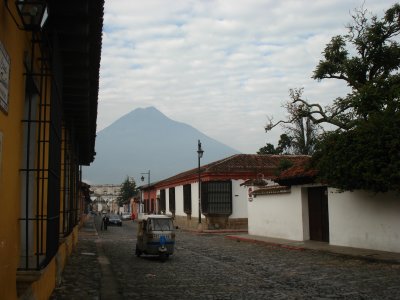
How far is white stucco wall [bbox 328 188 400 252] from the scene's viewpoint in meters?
16.4

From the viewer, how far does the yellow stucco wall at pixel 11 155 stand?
4.79 meters

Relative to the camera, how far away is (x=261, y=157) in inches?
1638

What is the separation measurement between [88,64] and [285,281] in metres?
6.41

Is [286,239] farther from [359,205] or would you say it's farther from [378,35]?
[378,35]

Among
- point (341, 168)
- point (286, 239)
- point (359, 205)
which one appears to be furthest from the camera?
point (286, 239)

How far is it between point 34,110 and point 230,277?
22.9 feet

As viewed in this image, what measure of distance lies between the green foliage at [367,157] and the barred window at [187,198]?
1051 inches

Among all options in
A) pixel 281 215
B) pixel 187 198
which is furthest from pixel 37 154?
pixel 187 198

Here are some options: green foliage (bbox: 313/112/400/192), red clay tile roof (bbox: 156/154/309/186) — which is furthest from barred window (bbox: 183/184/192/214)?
green foliage (bbox: 313/112/400/192)

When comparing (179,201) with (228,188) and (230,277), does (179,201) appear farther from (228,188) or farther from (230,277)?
(230,277)

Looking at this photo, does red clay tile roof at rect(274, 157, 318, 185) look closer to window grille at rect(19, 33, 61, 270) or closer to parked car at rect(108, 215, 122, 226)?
window grille at rect(19, 33, 61, 270)

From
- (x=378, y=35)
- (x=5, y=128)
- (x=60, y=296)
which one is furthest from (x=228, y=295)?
(x=378, y=35)

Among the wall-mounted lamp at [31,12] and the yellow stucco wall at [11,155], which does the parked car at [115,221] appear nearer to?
the yellow stucco wall at [11,155]

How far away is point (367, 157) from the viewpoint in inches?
606
